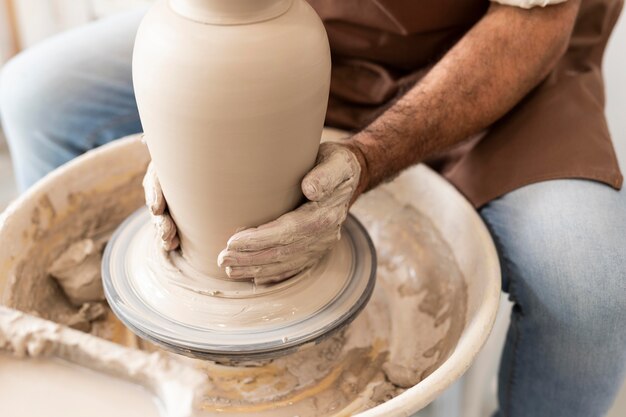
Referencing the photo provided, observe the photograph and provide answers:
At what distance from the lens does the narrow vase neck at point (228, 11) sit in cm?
83

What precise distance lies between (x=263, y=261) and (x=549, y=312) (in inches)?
20.5

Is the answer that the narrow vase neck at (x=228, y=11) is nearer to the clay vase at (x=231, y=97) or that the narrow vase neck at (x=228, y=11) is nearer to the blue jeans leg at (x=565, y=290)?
the clay vase at (x=231, y=97)

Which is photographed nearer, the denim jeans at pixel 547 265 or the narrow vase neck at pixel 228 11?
the narrow vase neck at pixel 228 11

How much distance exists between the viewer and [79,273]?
48.9 inches

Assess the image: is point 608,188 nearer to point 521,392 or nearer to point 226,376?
point 521,392

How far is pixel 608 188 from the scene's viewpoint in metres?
1.17

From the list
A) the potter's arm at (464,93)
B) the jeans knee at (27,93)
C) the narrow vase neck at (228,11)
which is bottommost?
the jeans knee at (27,93)

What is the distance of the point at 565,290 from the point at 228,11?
710 mm

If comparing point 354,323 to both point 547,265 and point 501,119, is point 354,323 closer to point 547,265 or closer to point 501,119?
point 547,265

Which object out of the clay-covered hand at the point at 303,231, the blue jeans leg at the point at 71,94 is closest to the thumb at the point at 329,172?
the clay-covered hand at the point at 303,231

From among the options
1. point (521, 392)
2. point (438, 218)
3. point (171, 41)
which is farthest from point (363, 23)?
point (521, 392)

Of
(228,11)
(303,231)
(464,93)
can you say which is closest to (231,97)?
(228,11)

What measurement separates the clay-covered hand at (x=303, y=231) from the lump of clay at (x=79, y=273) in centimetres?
41

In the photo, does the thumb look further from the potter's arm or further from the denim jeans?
the denim jeans
